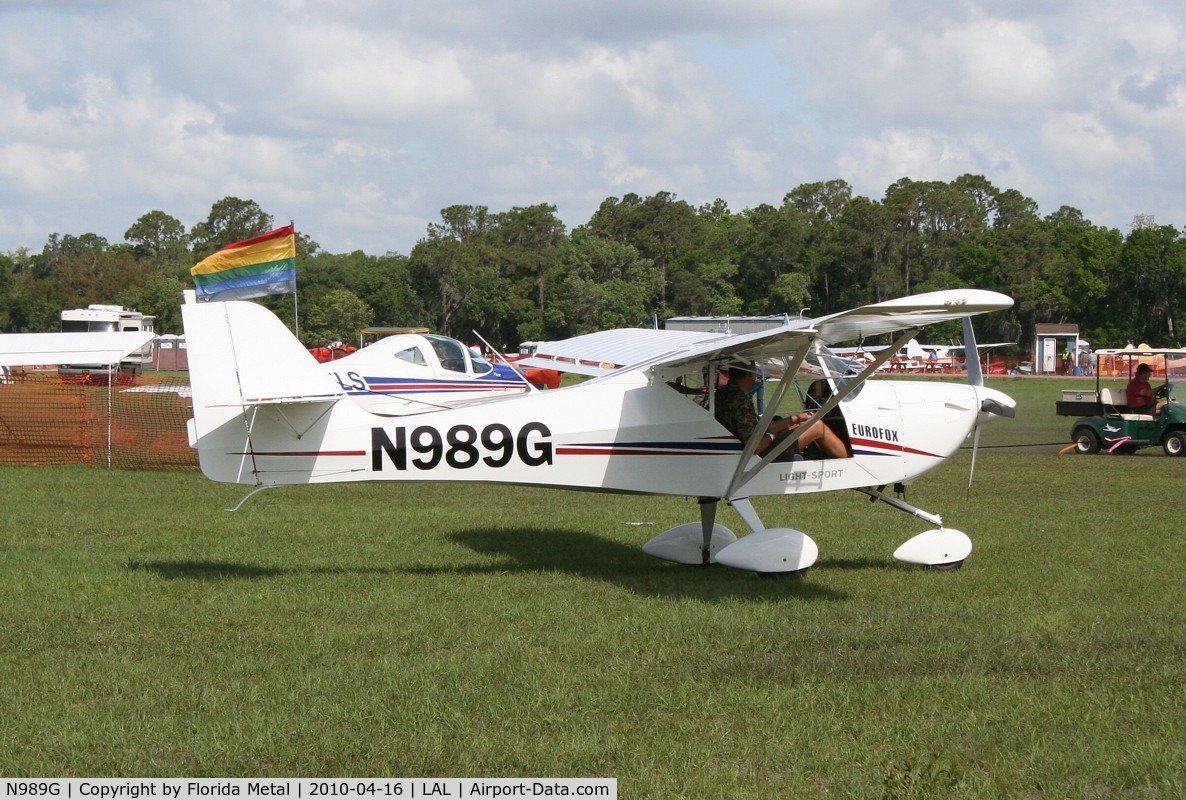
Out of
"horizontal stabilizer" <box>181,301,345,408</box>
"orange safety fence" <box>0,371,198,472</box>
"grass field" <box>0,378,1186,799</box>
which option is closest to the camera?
"grass field" <box>0,378,1186,799</box>

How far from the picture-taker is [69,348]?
97.7 ft

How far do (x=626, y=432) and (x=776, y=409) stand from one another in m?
1.20

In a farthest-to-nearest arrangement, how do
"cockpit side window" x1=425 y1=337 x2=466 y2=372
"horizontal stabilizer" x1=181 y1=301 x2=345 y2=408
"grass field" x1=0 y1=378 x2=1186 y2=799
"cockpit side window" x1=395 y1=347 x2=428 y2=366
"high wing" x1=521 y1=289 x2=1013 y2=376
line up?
"cockpit side window" x1=425 y1=337 x2=466 y2=372, "cockpit side window" x1=395 y1=347 x2=428 y2=366, "horizontal stabilizer" x1=181 y1=301 x2=345 y2=408, "high wing" x1=521 y1=289 x2=1013 y2=376, "grass field" x1=0 y1=378 x2=1186 y2=799

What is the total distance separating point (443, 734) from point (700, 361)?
4365 mm

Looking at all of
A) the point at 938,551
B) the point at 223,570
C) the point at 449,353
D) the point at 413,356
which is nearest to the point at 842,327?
the point at 938,551

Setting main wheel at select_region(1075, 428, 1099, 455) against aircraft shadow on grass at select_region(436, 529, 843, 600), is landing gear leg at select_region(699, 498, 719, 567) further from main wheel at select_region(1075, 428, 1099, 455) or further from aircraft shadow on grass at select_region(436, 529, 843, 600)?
main wheel at select_region(1075, 428, 1099, 455)

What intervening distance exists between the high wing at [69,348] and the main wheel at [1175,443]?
21318 millimetres

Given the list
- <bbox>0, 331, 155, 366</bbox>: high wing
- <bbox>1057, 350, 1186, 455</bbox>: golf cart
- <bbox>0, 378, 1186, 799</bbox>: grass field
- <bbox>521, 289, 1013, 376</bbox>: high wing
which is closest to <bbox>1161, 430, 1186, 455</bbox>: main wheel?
<bbox>1057, 350, 1186, 455</bbox>: golf cart

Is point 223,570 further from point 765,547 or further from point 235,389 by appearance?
point 765,547

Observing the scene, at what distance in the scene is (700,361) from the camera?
856 centimetres

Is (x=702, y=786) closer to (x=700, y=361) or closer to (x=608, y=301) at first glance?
(x=700, y=361)

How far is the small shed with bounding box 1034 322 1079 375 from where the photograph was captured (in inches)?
2464

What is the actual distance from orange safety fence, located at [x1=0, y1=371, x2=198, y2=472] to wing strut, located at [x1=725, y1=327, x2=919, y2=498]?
31.8 ft

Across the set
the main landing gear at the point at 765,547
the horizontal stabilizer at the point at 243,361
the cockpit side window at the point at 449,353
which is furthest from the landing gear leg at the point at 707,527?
the cockpit side window at the point at 449,353
